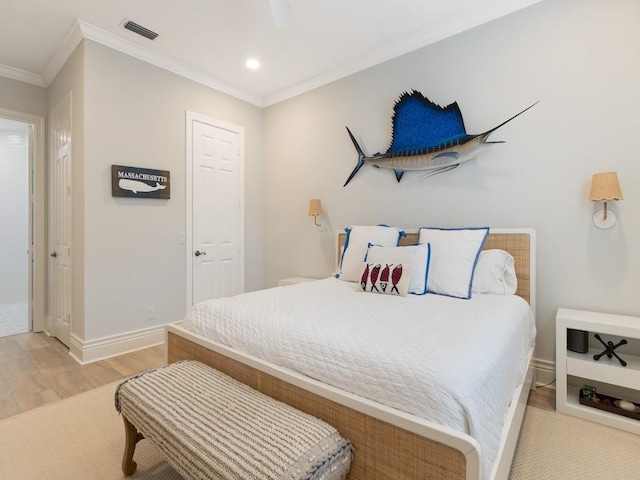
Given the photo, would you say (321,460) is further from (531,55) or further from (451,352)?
(531,55)

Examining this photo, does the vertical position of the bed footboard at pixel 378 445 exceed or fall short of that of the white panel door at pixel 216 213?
it falls short

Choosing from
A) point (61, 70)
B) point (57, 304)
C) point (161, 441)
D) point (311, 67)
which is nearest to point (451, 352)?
point (161, 441)

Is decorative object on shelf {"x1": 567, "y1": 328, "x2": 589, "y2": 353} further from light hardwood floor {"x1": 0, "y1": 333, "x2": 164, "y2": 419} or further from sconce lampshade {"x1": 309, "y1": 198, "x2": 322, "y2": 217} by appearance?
light hardwood floor {"x1": 0, "y1": 333, "x2": 164, "y2": 419}

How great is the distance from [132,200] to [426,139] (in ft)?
9.09

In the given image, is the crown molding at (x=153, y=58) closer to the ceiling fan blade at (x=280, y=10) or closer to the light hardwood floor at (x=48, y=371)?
the ceiling fan blade at (x=280, y=10)

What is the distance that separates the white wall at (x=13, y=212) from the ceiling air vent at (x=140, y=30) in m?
3.76

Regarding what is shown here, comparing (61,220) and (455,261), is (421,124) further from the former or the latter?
(61,220)

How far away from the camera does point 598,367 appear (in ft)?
6.16

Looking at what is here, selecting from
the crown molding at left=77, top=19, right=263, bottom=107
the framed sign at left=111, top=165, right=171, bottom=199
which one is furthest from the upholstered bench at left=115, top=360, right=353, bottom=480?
the crown molding at left=77, top=19, right=263, bottom=107

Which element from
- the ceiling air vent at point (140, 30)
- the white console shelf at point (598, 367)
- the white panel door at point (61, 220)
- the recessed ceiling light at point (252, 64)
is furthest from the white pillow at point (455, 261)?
the white panel door at point (61, 220)

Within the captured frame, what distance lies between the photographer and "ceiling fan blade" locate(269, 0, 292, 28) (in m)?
2.22

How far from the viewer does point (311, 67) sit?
3414 mm

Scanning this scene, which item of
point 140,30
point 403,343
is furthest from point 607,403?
point 140,30

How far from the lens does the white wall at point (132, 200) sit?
109 inches
